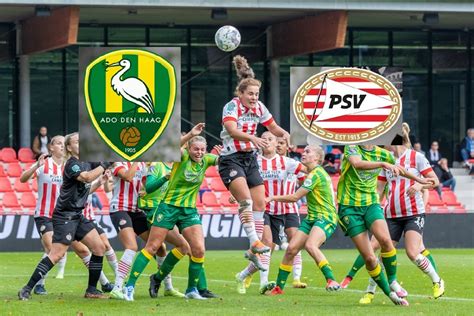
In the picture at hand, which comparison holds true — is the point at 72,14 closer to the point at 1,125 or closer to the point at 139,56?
the point at 1,125

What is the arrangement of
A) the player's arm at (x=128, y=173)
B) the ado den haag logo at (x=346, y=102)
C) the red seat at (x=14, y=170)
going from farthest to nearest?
the red seat at (x=14, y=170), the player's arm at (x=128, y=173), the ado den haag logo at (x=346, y=102)

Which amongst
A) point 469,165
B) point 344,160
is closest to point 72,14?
point 469,165

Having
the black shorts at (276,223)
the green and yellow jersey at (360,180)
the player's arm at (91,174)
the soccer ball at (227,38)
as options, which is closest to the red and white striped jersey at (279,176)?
the black shorts at (276,223)

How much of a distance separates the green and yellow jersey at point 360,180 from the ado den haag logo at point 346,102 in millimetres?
1112

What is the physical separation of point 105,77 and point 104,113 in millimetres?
371

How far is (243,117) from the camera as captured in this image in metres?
14.8

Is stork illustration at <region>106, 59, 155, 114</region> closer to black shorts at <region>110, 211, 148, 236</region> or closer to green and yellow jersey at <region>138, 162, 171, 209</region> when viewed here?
green and yellow jersey at <region>138, 162, 171, 209</region>

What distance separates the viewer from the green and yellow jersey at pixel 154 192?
16453mm

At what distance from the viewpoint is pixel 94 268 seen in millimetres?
15344

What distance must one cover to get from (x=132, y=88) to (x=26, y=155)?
1953 centimetres

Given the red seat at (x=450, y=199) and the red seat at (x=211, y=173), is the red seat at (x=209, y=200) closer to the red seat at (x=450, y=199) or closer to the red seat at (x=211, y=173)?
the red seat at (x=211, y=173)

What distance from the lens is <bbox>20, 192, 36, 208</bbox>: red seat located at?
28.9 metres

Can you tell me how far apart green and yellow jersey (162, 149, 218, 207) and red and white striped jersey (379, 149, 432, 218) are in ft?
7.38

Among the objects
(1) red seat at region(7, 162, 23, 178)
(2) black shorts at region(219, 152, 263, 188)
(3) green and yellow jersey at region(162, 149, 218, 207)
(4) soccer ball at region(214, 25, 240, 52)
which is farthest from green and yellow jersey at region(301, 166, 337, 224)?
(1) red seat at region(7, 162, 23, 178)
